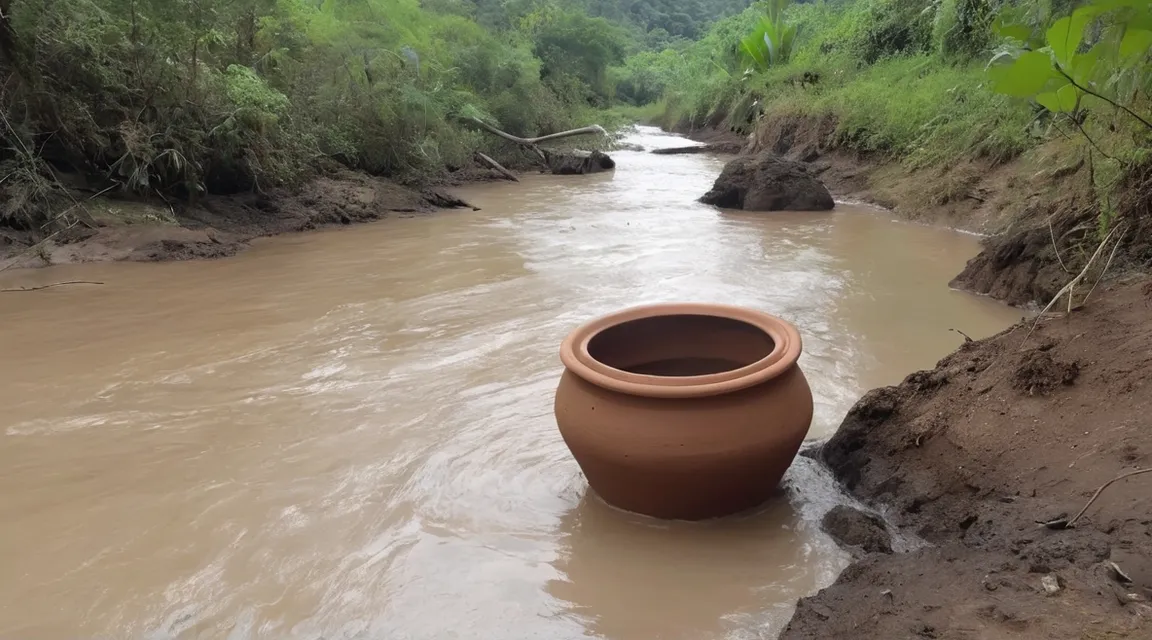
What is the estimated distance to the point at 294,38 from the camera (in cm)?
1266

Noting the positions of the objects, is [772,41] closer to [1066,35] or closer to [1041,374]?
[1066,35]

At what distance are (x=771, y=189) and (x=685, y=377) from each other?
904 cm

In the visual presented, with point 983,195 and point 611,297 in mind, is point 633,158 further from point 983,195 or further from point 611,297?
point 611,297

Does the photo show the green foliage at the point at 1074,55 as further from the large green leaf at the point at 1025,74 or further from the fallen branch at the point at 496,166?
the fallen branch at the point at 496,166

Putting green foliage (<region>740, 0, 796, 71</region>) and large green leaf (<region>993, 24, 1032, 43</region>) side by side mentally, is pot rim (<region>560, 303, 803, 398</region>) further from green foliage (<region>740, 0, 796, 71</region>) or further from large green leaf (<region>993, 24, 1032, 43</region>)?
green foliage (<region>740, 0, 796, 71</region>)

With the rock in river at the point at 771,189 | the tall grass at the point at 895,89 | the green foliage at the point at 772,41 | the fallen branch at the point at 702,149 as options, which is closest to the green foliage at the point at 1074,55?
the tall grass at the point at 895,89

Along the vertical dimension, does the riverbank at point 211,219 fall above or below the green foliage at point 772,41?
below

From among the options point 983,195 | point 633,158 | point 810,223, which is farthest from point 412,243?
point 633,158

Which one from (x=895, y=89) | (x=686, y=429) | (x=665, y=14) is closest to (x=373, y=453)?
(x=686, y=429)

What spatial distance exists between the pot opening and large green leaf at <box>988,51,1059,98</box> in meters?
1.36

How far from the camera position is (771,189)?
11.5 m

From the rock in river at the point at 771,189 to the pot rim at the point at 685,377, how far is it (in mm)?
8324

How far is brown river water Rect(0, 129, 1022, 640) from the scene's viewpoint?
268 cm

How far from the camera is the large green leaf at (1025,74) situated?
281 cm
